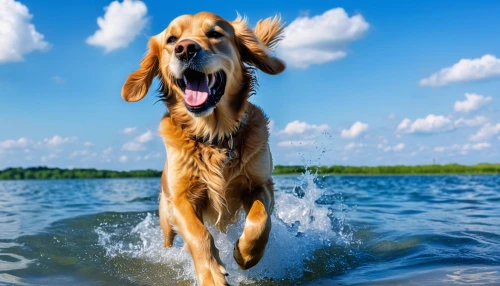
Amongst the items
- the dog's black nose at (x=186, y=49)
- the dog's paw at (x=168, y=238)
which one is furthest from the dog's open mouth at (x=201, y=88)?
the dog's paw at (x=168, y=238)

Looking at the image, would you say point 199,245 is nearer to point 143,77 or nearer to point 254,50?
point 143,77

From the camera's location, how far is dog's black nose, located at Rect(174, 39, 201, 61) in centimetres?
424

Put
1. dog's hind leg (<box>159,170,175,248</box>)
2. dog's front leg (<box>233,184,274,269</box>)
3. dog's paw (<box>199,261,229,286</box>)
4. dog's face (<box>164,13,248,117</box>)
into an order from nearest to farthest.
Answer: dog's paw (<box>199,261,229,286</box>), dog's front leg (<box>233,184,274,269</box>), dog's face (<box>164,13,248,117</box>), dog's hind leg (<box>159,170,175,248</box>)

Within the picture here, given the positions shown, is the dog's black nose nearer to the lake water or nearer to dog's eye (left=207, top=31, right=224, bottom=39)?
dog's eye (left=207, top=31, right=224, bottom=39)

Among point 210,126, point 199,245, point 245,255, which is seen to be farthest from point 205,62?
point 245,255

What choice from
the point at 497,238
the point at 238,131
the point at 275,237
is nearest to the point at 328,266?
the point at 275,237

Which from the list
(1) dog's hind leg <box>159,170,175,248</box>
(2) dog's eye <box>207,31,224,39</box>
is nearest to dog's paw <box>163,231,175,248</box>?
(1) dog's hind leg <box>159,170,175,248</box>

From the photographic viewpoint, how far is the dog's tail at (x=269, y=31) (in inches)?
221

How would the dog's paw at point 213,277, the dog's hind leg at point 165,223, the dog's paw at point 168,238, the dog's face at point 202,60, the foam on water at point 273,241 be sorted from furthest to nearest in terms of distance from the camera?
the dog's paw at point 168,238
the dog's hind leg at point 165,223
the foam on water at point 273,241
the dog's face at point 202,60
the dog's paw at point 213,277

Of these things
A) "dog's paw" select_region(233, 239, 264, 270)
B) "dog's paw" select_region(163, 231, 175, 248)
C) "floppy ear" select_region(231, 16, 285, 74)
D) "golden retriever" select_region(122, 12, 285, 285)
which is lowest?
"dog's paw" select_region(163, 231, 175, 248)

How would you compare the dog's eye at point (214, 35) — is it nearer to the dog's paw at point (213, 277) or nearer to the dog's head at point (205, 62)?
the dog's head at point (205, 62)

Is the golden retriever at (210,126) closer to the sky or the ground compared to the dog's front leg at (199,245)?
closer to the sky

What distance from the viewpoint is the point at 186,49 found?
4.24 m

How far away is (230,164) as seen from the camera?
187 inches
